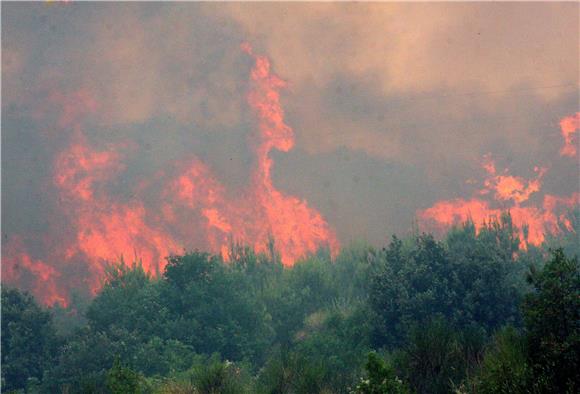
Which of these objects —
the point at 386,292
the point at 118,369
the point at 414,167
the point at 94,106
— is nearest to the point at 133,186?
the point at 94,106

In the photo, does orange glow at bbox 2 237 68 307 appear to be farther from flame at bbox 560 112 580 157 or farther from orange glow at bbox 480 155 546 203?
flame at bbox 560 112 580 157

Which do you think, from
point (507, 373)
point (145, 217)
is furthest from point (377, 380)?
point (145, 217)

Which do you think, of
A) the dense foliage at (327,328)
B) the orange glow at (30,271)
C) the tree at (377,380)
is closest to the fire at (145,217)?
the orange glow at (30,271)

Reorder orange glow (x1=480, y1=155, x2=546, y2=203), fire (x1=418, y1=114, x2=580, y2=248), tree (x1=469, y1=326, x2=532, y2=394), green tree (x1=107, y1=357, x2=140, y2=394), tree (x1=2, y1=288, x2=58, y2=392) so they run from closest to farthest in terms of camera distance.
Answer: tree (x1=469, y1=326, x2=532, y2=394) → green tree (x1=107, y1=357, x2=140, y2=394) → tree (x1=2, y1=288, x2=58, y2=392) → fire (x1=418, y1=114, x2=580, y2=248) → orange glow (x1=480, y1=155, x2=546, y2=203)

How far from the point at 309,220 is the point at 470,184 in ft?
66.8

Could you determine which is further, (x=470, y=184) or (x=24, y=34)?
(x=24, y=34)

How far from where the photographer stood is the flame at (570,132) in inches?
2317

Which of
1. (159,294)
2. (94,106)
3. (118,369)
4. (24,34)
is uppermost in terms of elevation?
(24,34)

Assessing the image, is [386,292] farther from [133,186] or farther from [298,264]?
[133,186]

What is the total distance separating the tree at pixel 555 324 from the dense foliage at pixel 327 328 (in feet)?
0.08

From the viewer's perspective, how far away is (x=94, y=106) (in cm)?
7381

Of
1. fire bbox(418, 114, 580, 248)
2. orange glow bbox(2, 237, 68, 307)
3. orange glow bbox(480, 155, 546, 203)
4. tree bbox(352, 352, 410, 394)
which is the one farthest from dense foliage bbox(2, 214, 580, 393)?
orange glow bbox(2, 237, 68, 307)

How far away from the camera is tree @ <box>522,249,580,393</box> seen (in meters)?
9.12

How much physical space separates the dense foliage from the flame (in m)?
29.6
